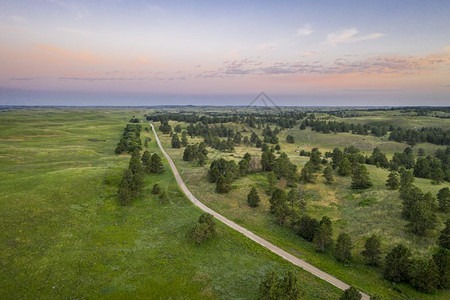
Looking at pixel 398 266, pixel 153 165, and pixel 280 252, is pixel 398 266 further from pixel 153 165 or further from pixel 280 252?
pixel 153 165

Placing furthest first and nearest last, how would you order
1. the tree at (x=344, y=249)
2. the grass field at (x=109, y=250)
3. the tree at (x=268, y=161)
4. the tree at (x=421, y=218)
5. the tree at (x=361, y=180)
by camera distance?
the tree at (x=268, y=161)
the tree at (x=361, y=180)
the tree at (x=421, y=218)
the tree at (x=344, y=249)
the grass field at (x=109, y=250)

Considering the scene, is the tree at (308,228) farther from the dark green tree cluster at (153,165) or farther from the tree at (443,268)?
the dark green tree cluster at (153,165)

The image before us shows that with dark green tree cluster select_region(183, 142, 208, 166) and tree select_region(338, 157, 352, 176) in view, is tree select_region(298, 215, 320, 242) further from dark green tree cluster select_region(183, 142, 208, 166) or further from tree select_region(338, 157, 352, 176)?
dark green tree cluster select_region(183, 142, 208, 166)

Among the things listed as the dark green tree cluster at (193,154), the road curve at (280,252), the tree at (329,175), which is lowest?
the road curve at (280,252)

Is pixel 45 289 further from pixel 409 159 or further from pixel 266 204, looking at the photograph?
pixel 409 159

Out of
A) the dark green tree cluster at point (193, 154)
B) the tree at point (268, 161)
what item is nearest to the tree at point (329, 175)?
the tree at point (268, 161)

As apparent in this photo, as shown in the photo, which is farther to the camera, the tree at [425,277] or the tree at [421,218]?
the tree at [421,218]

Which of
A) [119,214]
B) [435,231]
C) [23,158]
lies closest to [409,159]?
[435,231]
